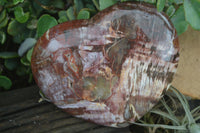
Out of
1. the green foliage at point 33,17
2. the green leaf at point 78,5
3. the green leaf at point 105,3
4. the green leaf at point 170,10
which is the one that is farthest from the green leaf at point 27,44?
the green leaf at point 170,10

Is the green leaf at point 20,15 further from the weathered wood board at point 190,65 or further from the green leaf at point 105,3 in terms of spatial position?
the weathered wood board at point 190,65

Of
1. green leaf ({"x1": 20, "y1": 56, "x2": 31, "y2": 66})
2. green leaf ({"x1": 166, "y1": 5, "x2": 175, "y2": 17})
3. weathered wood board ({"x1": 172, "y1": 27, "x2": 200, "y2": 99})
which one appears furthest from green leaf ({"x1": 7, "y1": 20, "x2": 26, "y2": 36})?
weathered wood board ({"x1": 172, "y1": 27, "x2": 200, "y2": 99})

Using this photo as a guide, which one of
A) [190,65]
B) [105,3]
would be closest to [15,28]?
[105,3]

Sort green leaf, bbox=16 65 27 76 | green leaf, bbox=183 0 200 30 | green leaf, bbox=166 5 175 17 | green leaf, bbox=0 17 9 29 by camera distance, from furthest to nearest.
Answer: green leaf, bbox=16 65 27 76
green leaf, bbox=0 17 9 29
green leaf, bbox=166 5 175 17
green leaf, bbox=183 0 200 30

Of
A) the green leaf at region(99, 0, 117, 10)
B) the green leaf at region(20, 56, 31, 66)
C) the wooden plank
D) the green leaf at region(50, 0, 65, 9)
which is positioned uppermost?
the green leaf at region(50, 0, 65, 9)

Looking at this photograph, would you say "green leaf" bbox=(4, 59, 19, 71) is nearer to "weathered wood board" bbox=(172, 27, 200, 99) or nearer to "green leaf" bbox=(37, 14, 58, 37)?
"green leaf" bbox=(37, 14, 58, 37)

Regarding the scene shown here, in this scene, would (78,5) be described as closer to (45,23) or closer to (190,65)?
(45,23)

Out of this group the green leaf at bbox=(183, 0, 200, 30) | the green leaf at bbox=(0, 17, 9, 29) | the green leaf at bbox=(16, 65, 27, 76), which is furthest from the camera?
the green leaf at bbox=(16, 65, 27, 76)

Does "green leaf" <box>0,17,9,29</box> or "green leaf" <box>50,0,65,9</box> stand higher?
"green leaf" <box>50,0,65,9</box>
